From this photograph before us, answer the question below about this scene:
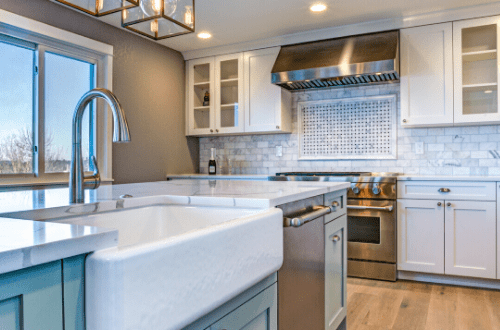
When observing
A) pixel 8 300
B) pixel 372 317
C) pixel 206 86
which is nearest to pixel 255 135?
pixel 206 86

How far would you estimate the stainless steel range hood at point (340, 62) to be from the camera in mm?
3297

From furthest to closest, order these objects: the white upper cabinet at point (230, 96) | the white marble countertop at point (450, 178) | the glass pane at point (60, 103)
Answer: the white upper cabinet at point (230, 96)
the glass pane at point (60, 103)
the white marble countertop at point (450, 178)

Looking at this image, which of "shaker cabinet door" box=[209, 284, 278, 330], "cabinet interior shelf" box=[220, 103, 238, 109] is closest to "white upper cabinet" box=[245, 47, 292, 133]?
"cabinet interior shelf" box=[220, 103, 238, 109]

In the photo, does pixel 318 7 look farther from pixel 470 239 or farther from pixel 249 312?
pixel 249 312

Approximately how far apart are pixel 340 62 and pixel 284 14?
65cm

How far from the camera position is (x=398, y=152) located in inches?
146

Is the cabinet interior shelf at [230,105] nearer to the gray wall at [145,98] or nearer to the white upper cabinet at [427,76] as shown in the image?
the gray wall at [145,98]

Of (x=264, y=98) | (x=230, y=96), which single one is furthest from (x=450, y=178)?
(x=230, y=96)

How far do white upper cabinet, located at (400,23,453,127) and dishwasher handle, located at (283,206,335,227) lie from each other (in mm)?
2011

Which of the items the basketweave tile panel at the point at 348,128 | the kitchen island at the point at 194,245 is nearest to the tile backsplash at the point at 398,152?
the basketweave tile panel at the point at 348,128

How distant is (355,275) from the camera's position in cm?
332

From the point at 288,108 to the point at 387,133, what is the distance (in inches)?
40.7

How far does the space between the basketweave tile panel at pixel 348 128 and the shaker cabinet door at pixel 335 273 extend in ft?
6.53

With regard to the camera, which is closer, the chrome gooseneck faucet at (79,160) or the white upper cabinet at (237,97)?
the chrome gooseneck faucet at (79,160)
